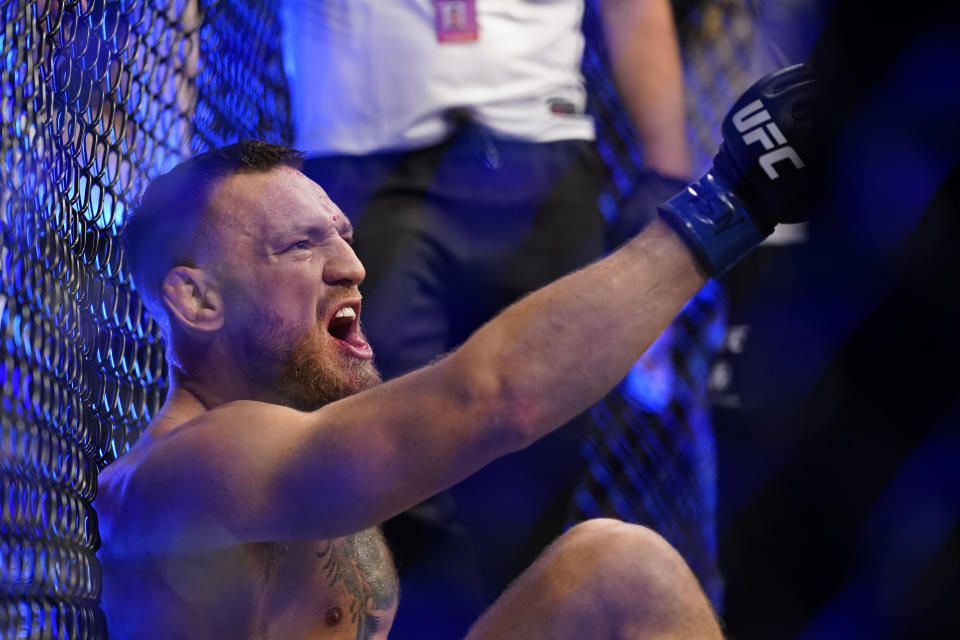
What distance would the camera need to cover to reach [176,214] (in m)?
1.39

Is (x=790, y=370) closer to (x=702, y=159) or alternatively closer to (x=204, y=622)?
(x=702, y=159)

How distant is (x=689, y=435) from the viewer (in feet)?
8.66

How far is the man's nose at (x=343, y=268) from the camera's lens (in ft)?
4.74

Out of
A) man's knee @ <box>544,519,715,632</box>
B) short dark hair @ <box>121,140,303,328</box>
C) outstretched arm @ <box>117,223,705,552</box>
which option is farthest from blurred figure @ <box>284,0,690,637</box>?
outstretched arm @ <box>117,223,705,552</box>

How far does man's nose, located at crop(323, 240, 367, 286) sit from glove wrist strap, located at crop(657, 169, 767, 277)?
0.51m

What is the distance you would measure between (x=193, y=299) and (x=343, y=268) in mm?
193

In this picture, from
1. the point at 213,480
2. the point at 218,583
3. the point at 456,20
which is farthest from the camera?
the point at 456,20

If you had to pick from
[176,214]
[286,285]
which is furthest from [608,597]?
[176,214]

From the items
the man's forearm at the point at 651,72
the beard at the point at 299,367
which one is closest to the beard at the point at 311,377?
the beard at the point at 299,367

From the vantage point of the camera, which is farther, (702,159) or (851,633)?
(702,159)

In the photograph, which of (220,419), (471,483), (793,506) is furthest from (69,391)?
(793,506)

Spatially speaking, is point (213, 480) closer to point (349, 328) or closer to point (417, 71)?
point (349, 328)

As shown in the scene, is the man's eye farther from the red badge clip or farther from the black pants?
the red badge clip

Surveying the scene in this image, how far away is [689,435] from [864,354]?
3.82 feet
